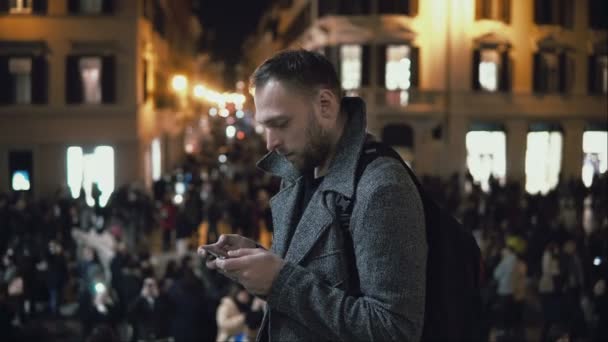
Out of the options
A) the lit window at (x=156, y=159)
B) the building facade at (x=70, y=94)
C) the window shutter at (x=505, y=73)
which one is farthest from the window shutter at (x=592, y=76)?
the lit window at (x=156, y=159)

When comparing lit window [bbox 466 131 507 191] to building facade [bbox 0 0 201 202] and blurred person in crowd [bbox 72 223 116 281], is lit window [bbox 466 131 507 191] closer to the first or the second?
building facade [bbox 0 0 201 202]

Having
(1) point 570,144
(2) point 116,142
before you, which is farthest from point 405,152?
(2) point 116,142

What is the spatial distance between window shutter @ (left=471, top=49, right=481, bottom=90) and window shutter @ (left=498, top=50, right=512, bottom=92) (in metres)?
0.85

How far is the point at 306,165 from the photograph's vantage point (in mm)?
2564

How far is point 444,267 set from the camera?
2.47 meters

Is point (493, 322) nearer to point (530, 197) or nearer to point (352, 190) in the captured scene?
point (352, 190)

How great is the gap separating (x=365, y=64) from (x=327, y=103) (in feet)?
113

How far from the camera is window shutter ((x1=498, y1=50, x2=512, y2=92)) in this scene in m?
36.4

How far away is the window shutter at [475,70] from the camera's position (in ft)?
119

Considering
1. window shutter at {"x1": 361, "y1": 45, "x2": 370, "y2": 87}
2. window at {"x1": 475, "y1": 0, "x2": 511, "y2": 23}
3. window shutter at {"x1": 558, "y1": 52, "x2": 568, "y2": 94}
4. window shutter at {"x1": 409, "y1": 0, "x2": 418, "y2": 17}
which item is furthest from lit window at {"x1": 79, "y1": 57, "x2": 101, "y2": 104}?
window shutter at {"x1": 558, "y1": 52, "x2": 568, "y2": 94}

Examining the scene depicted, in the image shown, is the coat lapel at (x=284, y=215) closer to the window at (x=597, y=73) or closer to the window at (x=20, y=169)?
the window at (x=20, y=169)

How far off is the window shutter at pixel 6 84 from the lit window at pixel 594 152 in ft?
64.9

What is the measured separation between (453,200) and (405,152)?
470 inches

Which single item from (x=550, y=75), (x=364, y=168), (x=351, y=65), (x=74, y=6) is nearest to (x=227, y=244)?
(x=364, y=168)
